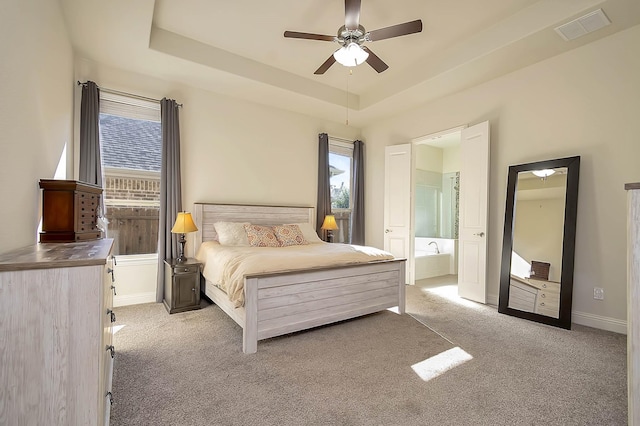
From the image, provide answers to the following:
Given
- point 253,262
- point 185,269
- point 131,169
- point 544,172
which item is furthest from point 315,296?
point 544,172

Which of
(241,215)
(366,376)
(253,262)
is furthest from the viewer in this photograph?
(241,215)

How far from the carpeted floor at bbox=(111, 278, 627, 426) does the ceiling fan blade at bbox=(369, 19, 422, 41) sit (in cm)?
277

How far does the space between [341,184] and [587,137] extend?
3563mm

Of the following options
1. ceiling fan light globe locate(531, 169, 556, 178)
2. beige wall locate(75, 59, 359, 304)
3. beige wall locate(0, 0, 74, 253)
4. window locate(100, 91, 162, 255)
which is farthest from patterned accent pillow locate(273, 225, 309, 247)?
ceiling fan light globe locate(531, 169, 556, 178)

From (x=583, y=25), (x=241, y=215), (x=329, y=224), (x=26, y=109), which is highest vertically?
(x=583, y=25)

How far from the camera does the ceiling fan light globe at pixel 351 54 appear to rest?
2.69 metres

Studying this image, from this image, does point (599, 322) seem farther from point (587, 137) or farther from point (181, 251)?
point (181, 251)

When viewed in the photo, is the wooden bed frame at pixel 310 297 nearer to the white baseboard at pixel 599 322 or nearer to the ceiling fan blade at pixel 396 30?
the white baseboard at pixel 599 322

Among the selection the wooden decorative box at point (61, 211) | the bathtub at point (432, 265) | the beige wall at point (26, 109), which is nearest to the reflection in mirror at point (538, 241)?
the bathtub at point (432, 265)

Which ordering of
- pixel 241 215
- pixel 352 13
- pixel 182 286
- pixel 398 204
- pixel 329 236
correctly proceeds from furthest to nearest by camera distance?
pixel 329 236 → pixel 398 204 → pixel 241 215 → pixel 182 286 → pixel 352 13

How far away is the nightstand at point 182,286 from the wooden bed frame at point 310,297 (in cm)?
19

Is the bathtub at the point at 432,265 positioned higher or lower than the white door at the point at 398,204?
lower

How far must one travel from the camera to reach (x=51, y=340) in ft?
3.52

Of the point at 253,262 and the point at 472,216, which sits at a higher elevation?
the point at 472,216
